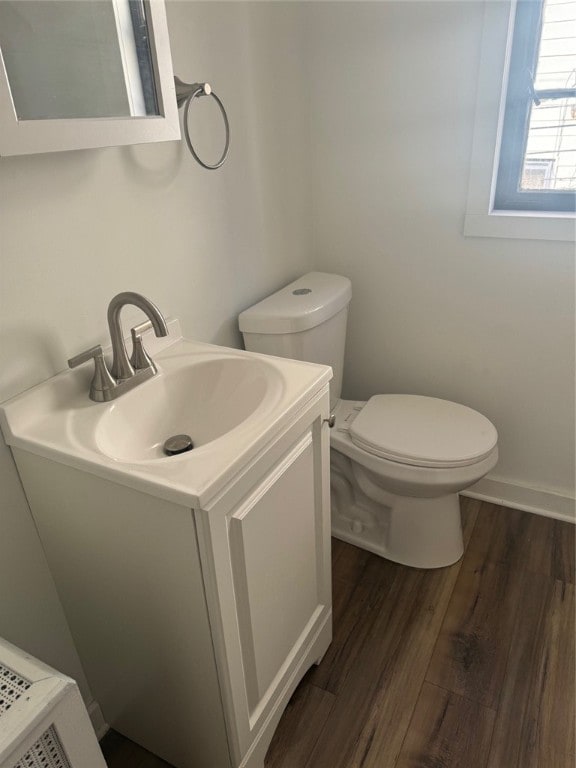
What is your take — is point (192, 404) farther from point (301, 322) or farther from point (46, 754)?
point (46, 754)

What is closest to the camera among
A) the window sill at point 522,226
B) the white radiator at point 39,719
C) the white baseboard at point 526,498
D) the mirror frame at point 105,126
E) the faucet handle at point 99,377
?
the white radiator at point 39,719

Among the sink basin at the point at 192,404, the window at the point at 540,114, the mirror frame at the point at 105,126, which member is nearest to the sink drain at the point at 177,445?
the sink basin at the point at 192,404

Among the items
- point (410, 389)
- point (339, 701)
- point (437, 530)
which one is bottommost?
point (339, 701)

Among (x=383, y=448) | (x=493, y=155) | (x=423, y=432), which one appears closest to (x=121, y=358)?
(x=383, y=448)

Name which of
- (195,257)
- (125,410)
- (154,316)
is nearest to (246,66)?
(195,257)

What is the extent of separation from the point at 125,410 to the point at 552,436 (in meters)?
1.44

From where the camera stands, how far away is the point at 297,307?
62.5 inches

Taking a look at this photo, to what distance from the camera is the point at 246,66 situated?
4.84ft

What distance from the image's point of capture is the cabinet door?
971mm

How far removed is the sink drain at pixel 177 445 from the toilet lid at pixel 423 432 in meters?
0.65

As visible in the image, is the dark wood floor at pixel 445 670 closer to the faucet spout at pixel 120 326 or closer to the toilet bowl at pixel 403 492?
the toilet bowl at pixel 403 492

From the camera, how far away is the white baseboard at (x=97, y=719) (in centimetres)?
133

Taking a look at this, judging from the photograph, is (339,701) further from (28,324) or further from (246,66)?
(246,66)

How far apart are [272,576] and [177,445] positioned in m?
0.33
